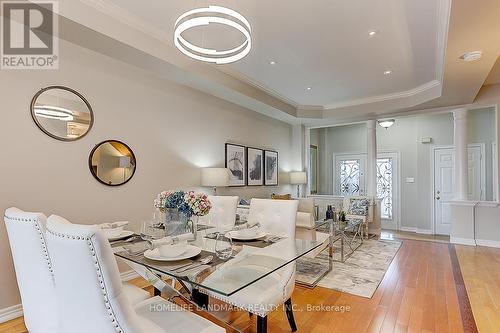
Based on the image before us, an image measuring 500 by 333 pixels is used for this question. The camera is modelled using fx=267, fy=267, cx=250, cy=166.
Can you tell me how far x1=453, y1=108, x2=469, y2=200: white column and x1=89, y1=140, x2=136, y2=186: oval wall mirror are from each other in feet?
18.7

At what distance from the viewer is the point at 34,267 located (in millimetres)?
1416

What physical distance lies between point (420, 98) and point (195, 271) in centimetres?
523

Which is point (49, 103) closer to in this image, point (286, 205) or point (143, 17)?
point (143, 17)

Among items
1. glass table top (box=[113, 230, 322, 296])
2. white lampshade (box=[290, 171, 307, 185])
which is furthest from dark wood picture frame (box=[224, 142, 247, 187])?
glass table top (box=[113, 230, 322, 296])

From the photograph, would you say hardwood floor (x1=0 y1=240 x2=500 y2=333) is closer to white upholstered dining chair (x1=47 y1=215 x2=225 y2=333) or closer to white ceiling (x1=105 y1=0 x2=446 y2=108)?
white upholstered dining chair (x1=47 y1=215 x2=225 y2=333)

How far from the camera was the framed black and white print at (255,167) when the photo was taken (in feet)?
17.9

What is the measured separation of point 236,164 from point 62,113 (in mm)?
2938

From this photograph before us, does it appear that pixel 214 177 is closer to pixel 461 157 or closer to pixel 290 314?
pixel 290 314

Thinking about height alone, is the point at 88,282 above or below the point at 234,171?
below

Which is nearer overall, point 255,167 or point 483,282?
point 483,282

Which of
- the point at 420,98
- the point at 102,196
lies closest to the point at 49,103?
the point at 102,196

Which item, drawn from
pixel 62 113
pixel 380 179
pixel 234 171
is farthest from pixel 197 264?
pixel 380 179

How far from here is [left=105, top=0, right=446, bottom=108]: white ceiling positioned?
8.61 feet

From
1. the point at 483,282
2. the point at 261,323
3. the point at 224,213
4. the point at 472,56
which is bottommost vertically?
the point at 483,282
